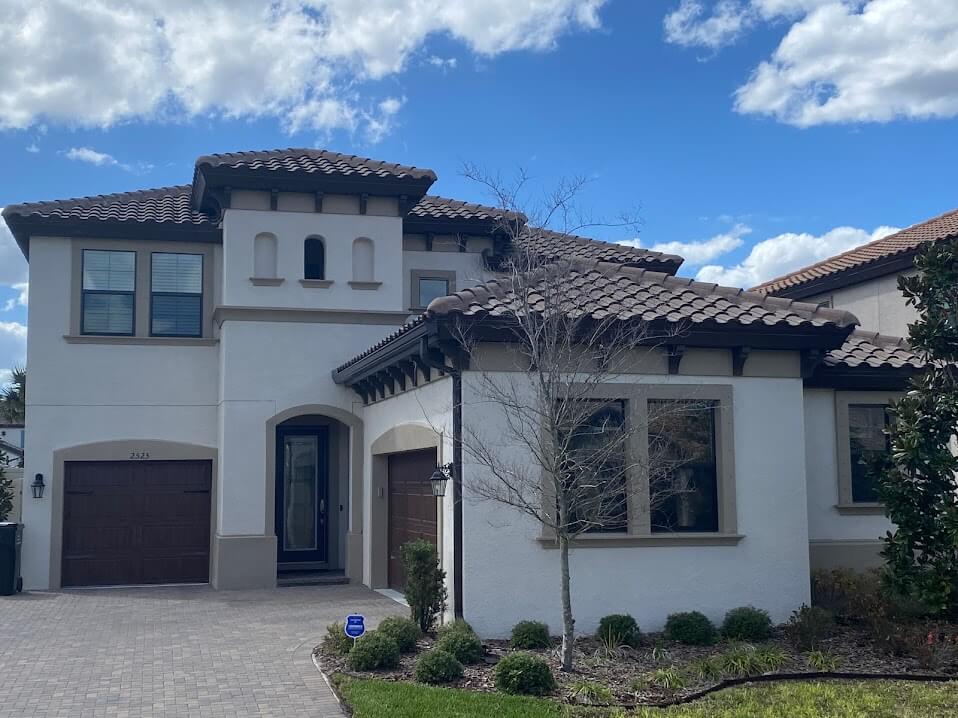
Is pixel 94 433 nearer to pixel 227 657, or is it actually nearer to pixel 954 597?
pixel 227 657

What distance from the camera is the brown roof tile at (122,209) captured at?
18.5 meters

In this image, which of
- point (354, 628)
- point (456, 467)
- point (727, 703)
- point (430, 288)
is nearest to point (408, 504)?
point (456, 467)

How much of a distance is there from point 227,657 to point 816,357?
808cm

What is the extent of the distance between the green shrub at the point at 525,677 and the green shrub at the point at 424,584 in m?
2.31

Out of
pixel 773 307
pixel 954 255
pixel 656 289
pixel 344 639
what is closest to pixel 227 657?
pixel 344 639

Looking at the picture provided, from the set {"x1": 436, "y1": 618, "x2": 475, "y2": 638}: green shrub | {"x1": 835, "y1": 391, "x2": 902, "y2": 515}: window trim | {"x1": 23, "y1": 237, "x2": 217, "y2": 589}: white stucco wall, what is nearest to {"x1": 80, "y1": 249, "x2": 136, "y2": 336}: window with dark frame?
{"x1": 23, "y1": 237, "x2": 217, "y2": 589}: white stucco wall

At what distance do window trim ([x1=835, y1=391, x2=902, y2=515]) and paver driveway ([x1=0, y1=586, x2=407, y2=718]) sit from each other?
6.64m

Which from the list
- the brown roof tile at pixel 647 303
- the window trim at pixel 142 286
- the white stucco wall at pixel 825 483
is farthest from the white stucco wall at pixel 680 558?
the window trim at pixel 142 286

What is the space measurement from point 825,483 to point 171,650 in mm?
9016

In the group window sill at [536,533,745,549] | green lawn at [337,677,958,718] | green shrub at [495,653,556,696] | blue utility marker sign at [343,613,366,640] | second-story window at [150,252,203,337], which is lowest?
green lawn at [337,677,958,718]

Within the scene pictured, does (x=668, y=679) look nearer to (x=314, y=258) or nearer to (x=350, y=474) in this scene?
(x=350, y=474)

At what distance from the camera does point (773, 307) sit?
1325 centimetres

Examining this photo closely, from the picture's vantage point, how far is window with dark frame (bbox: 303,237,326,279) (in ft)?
61.1

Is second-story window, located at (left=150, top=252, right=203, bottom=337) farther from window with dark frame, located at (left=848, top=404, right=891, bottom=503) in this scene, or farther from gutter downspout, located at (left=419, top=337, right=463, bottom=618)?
window with dark frame, located at (left=848, top=404, right=891, bottom=503)
